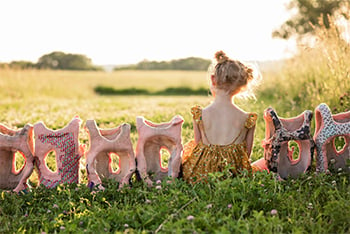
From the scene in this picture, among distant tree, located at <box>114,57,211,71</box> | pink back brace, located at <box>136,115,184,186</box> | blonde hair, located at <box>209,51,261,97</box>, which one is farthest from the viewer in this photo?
distant tree, located at <box>114,57,211,71</box>

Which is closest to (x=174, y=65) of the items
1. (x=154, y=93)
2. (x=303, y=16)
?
(x=303, y=16)

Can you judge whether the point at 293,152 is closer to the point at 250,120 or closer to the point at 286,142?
the point at 286,142

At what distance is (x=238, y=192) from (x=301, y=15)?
2885cm

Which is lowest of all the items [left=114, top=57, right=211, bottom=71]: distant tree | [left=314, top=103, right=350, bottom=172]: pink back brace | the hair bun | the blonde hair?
[left=314, top=103, right=350, bottom=172]: pink back brace

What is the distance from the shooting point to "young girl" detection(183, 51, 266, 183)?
3.76m

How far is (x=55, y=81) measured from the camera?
1748cm

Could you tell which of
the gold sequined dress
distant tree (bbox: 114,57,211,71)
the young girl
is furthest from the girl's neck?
distant tree (bbox: 114,57,211,71)

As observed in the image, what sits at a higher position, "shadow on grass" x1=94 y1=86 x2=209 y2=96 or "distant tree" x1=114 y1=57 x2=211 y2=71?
"distant tree" x1=114 y1=57 x2=211 y2=71

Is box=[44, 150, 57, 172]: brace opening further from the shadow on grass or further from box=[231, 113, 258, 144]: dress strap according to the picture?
the shadow on grass

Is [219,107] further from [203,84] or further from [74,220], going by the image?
[203,84]

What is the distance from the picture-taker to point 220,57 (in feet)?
12.6

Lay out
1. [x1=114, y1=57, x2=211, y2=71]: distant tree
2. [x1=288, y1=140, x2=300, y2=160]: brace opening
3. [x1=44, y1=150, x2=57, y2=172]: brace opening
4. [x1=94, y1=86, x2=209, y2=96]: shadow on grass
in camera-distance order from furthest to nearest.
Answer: [x1=114, y1=57, x2=211, y2=71]: distant tree, [x1=94, y1=86, x2=209, y2=96]: shadow on grass, [x1=44, y1=150, x2=57, y2=172]: brace opening, [x1=288, y1=140, x2=300, y2=160]: brace opening

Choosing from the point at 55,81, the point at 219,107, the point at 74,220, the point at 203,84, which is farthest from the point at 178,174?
the point at 203,84

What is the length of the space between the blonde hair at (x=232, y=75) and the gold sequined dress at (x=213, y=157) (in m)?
0.26
